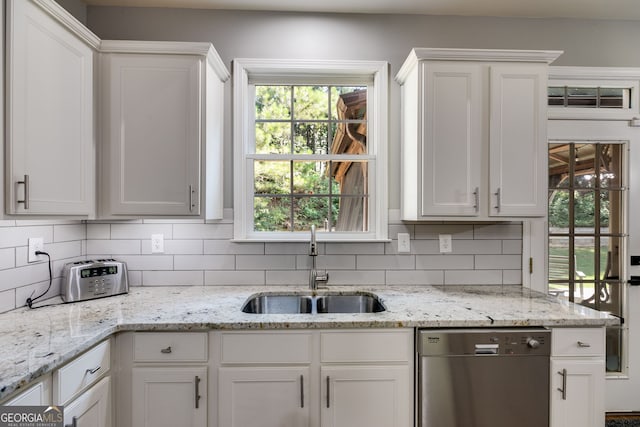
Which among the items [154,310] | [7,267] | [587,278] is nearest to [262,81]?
[154,310]

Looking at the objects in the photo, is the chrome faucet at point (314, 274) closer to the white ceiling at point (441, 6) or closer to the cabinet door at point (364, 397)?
the cabinet door at point (364, 397)

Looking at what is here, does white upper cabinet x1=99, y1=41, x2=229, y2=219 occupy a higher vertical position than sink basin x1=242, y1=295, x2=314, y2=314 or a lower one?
higher

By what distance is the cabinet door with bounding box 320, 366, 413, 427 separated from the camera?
1552 mm

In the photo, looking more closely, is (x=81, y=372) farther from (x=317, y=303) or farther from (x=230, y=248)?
(x=317, y=303)

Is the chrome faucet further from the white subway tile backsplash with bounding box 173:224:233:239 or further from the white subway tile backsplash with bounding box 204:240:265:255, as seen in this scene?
the white subway tile backsplash with bounding box 173:224:233:239

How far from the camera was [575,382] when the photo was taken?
1588 millimetres

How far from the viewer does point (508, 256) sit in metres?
2.28

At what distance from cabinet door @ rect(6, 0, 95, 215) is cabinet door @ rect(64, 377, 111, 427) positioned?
0.75 meters

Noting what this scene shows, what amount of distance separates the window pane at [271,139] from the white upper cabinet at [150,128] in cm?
55

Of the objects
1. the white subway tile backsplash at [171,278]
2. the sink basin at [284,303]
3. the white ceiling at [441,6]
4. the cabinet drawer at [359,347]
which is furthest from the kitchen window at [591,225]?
the white subway tile backsplash at [171,278]

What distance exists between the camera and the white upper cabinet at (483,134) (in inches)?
75.3

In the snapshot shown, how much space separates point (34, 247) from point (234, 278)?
1.05 m

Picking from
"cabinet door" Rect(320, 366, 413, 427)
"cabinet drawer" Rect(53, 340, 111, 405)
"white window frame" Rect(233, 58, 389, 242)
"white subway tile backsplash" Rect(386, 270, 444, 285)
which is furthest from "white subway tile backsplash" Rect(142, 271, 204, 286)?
"white subway tile backsplash" Rect(386, 270, 444, 285)

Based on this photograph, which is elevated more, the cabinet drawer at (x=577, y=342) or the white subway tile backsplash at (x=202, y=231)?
the white subway tile backsplash at (x=202, y=231)
